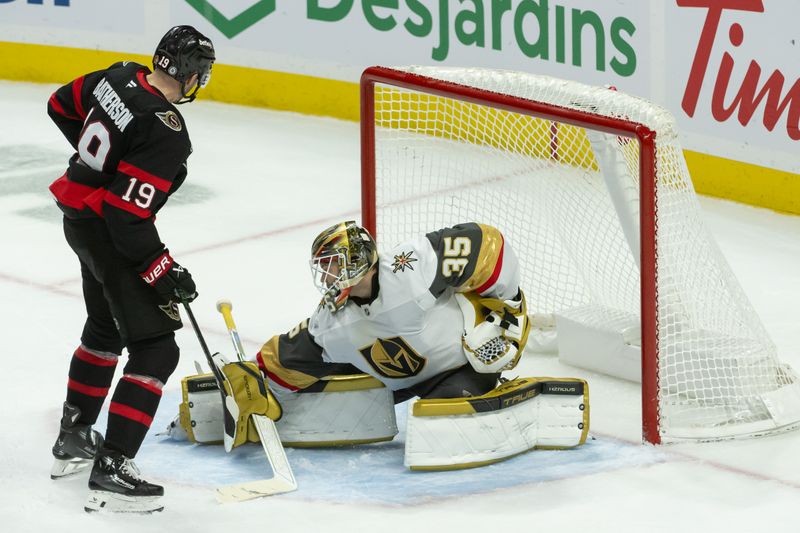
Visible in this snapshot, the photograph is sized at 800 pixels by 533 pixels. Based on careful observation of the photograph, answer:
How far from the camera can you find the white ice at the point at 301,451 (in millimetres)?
3605

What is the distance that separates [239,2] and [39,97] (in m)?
1.38

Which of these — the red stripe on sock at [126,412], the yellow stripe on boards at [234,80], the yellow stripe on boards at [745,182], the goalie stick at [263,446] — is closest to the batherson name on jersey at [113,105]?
the goalie stick at [263,446]

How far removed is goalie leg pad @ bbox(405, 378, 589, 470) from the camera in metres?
3.77

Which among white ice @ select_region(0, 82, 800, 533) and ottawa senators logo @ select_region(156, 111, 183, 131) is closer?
ottawa senators logo @ select_region(156, 111, 183, 131)

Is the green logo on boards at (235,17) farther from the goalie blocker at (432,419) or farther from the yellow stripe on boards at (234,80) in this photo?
the goalie blocker at (432,419)

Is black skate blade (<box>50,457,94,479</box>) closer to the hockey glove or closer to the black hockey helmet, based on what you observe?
the hockey glove

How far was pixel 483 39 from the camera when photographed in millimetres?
6988

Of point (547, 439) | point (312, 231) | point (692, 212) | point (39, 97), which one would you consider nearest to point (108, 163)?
point (547, 439)

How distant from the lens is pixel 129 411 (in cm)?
362

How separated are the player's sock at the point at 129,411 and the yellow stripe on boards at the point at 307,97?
1980 millimetres

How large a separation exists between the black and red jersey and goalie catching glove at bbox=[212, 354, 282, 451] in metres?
0.51

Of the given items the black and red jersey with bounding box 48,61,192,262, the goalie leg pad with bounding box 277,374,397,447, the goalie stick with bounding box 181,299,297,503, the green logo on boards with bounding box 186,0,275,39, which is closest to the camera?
the black and red jersey with bounding box 48,61,192,262

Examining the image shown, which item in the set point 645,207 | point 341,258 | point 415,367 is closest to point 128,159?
point 341,258


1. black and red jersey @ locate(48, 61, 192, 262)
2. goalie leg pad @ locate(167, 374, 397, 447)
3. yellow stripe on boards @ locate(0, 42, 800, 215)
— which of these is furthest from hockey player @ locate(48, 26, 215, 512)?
yellow stripe on boards @ locate(0, 42, 800, 215)
